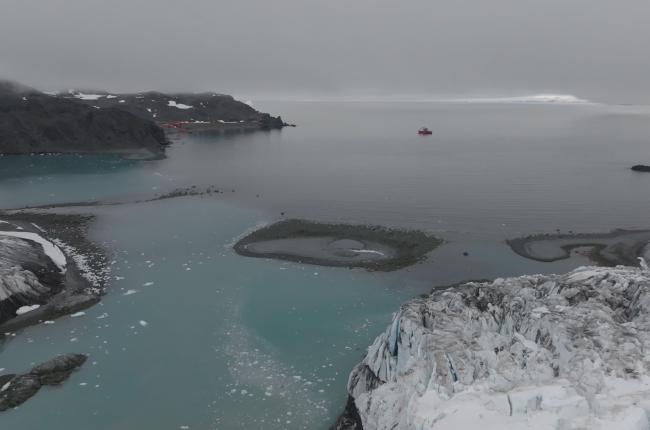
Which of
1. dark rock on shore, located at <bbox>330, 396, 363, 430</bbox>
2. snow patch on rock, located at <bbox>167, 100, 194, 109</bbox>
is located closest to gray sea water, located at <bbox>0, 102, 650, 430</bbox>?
dark rock on shore, located at <bbox>330, 396, 363, 430</bbox>

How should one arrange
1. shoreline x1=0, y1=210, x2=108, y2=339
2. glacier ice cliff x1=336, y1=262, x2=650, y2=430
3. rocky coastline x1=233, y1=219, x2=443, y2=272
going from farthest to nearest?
rocky coastline x1=233, y1=219, x2=443, y2=272, shoreline x1=0, y1=210, x2=108, y2=339, glacier ice cliff x1=336, y1=262, x2=650, y2=430

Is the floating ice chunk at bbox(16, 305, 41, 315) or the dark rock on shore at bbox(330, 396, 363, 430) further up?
the floating ice chunk at bbox(16, 305, 41, 315)

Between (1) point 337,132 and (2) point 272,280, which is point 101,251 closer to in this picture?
(2) point 272,280

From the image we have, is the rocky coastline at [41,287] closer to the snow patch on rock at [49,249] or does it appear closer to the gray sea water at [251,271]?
the snow patch on rock at [49,249]

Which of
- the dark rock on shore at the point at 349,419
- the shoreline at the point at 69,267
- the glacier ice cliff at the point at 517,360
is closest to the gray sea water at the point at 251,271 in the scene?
the dark rock on shore at the point at 349,419

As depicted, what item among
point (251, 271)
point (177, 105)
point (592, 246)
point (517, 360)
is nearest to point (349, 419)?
point (517, 360)

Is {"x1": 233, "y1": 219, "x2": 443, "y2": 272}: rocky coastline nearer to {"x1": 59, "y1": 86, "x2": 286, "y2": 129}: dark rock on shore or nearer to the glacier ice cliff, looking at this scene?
the glacier ice cliff
